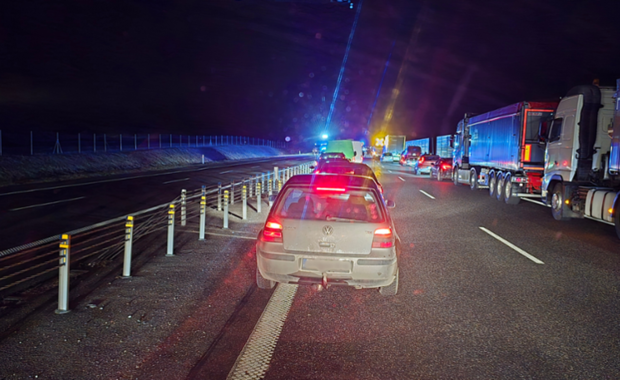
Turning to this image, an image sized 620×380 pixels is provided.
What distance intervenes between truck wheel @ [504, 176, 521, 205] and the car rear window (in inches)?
505

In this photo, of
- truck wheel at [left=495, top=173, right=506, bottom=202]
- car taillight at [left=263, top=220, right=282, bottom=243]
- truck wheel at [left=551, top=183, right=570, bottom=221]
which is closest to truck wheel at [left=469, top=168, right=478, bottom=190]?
truck wheel at [left=495, top=173, right=506, bottom=202]

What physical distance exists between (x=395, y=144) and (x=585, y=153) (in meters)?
53.6

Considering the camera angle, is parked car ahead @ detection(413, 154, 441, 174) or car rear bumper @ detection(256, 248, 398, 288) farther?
parked car ahead @ detection(413, 154, 441, 174)

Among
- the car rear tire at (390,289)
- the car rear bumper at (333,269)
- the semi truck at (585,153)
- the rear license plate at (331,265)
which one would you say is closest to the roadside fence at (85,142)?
the car rear bumper at (333,269)

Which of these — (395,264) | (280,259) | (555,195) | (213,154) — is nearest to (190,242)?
(280,259)

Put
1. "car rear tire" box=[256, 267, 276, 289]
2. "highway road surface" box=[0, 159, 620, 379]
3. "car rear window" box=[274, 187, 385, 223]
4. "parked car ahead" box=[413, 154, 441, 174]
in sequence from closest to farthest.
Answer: "highway road surface" box=[0, 159, 620, 379]
"car rear window" box=[274, 187, 385, 223]
"car rear tire" box=[256, 267, 276, 289]
"parked car ahead" box=[413, 154, 441, 174]

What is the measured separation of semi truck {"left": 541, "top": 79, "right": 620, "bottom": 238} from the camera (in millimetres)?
12323

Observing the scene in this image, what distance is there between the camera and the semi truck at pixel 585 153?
1232cm

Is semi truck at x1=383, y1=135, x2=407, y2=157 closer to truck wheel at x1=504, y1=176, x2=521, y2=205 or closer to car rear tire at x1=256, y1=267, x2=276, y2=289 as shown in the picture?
truck wheel at x1=504, y1=176, x2=521, y2=205

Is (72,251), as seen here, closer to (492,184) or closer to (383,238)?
(383,238)

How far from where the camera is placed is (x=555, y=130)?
14.7 meters

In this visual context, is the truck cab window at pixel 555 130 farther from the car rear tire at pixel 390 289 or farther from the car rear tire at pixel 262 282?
the car rear tire at pixel 262 282

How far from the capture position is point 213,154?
2371 inches

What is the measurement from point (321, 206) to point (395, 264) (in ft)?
6.40
